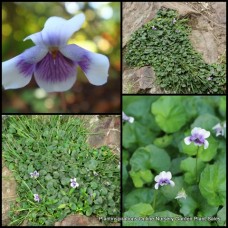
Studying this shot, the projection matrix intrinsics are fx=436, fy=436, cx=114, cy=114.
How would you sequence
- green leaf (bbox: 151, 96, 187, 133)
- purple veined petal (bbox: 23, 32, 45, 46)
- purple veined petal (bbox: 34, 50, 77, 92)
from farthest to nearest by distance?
green leaf (bbox: 151, 96, 187, 133) < purple veined petal (bbox: 34, 50, 77, 92) < purple veined petal (bbox: 23, 32, 45, 46)

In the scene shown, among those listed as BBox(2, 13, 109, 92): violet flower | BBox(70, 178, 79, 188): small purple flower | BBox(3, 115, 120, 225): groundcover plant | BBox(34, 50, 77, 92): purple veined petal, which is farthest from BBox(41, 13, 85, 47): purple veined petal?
BBox(70, 178, 79, 188): small purple flower

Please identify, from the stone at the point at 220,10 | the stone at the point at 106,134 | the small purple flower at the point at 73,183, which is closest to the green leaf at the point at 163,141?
the stone at the point at 106,134

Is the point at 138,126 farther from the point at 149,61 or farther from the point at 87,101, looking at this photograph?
the point at 149,61

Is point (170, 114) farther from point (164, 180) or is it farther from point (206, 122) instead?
point (164, 180)

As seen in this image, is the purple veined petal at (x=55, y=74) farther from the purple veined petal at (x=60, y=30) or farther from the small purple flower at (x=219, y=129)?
the small purple flower at (x=219, y=129)

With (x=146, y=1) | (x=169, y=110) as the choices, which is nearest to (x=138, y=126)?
(x=169, y=110)

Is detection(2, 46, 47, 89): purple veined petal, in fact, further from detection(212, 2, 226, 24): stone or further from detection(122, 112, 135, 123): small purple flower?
detection(212, 2, 226, 24): stone
